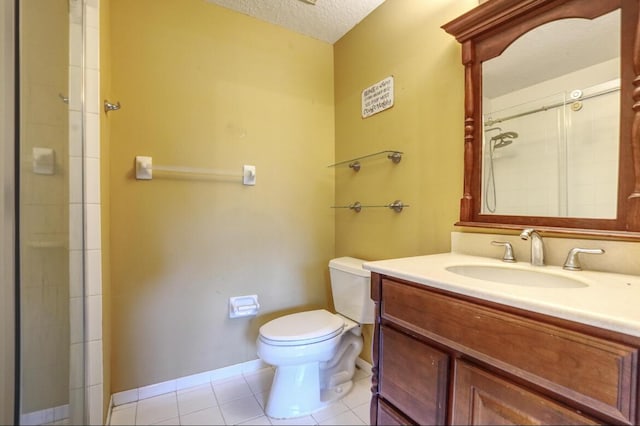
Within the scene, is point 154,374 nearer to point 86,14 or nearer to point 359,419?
point 359,419

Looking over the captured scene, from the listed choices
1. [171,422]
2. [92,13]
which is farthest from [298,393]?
[92,13]

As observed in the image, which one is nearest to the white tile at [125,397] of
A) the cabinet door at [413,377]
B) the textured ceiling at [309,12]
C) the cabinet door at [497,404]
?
the cabinet door at [413,377]

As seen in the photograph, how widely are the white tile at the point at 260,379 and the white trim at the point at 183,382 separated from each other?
0.03 meters

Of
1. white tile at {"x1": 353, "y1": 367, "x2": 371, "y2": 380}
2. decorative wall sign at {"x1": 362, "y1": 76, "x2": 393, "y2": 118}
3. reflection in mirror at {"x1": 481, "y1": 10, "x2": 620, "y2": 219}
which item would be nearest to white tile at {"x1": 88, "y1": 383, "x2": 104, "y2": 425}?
white tile at {"x1": 353, "y1": 367, "x2": 371, "y2": 380}

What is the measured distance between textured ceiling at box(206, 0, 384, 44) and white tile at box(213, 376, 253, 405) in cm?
215

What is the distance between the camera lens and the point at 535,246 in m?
0.96

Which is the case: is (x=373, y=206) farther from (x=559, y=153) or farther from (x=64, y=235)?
(x=64, y=235)

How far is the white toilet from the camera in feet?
4.41

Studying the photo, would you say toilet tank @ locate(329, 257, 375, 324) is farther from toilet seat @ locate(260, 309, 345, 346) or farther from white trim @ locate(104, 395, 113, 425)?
white trim @ locate(104, 395, 113, 425)

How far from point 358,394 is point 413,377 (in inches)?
34.9

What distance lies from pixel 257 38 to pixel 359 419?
7.05 feet

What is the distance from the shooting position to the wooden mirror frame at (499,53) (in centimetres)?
82

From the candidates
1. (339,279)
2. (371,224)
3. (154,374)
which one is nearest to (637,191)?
(371,224)

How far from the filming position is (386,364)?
93 cm
